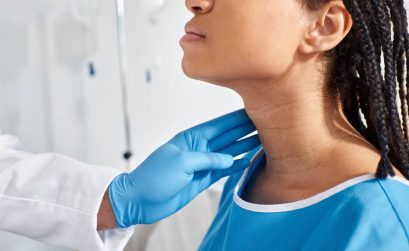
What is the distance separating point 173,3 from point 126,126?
2.38ft

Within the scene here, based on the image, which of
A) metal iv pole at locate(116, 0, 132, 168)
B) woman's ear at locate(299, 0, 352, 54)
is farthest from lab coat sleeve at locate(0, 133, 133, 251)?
metal iv pole at locate(116, 0, 132, 168)

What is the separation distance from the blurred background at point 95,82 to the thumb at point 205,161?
0.68 meters

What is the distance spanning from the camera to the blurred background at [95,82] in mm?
2068

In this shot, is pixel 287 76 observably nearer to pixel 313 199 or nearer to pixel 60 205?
pixel 313 199

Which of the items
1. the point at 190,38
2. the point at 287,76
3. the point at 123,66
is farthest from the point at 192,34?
the point at 123,66

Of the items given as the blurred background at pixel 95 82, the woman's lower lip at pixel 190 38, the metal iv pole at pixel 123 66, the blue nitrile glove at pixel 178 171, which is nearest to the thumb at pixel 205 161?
the blue nitrile glove at pixel 178 171

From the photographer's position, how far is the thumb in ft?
3.16

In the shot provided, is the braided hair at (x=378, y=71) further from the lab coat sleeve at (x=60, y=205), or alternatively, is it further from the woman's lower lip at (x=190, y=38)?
the lab coat sleeve at (x=60, y=205)

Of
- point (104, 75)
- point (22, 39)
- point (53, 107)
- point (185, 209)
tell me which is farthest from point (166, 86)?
point (185, 209)

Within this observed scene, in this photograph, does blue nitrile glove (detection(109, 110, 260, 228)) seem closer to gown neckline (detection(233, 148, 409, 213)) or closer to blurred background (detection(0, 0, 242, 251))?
gown neckline (detection(233, 148, 409, 213))

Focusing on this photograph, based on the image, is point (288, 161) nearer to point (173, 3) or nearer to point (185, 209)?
point (185, 209)

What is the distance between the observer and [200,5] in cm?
87

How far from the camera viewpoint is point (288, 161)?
37.7 inches

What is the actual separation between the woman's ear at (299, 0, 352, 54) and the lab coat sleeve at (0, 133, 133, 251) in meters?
0.53
